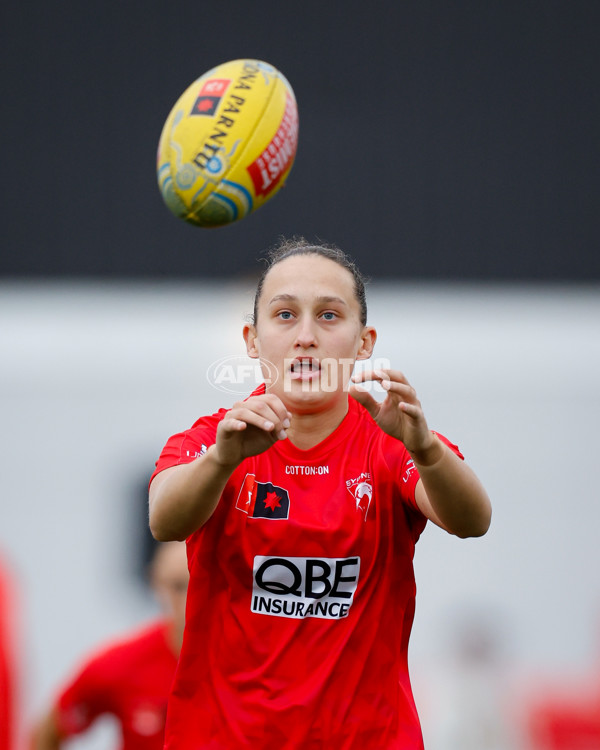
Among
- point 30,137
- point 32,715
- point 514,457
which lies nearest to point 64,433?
point 32,715

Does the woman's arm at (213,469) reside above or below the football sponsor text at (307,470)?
below

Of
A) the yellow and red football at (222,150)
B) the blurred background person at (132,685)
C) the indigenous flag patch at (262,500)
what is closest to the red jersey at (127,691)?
the blurred background person at (132,685)

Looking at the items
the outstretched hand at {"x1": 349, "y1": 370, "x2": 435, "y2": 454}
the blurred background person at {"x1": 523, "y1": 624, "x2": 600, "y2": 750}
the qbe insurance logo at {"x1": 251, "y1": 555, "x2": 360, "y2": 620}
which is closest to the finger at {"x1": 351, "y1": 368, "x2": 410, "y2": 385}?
the outstretched hand at {"x1": 349, "y1": 370, "x2": 435, "y2": 454}

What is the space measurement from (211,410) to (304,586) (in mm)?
5173

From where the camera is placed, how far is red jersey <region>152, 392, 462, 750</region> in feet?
8.18

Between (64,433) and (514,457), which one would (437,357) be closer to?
(514,457)

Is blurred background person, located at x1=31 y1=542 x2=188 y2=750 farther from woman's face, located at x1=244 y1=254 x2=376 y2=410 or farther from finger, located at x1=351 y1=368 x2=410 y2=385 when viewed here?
finger, located at x1=351 y1=368 x2=410 y2=385

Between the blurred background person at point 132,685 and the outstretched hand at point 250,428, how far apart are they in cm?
216

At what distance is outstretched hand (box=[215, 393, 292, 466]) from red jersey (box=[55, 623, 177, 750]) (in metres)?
2.50

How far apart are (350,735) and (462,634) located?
513 centimetres

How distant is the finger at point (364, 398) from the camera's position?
2.26m

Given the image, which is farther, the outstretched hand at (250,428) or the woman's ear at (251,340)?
the woman's ear at (251,340)

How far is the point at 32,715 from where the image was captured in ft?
23.0

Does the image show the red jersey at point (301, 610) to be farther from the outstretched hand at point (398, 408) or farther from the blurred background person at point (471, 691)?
the blurred background person at point (471, 691)
